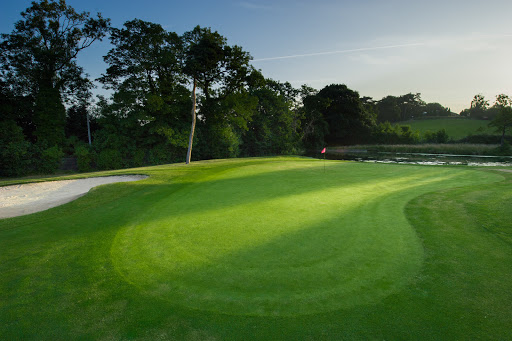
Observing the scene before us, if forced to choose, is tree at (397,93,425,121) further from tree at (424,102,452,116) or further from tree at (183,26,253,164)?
tree at (183,26,253,164)

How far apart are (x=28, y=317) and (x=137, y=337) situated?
1.17 meters

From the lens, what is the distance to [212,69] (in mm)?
23703

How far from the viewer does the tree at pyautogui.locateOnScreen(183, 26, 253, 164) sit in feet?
70.4

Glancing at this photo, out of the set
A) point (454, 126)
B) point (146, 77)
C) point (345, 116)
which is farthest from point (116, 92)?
point (454, 126)

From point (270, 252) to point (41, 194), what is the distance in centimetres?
971

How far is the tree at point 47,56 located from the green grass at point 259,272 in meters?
24.5

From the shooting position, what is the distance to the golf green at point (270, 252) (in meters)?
2.49

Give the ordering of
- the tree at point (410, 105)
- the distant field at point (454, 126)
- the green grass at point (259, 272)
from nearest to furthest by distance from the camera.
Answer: the green grass at point (259, 272), the distant field at point (454, 126), the tree at point (410, 105)

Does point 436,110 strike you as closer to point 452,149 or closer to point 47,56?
point 452,149

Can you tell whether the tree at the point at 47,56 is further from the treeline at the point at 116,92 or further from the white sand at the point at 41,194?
the white sand at the point at 41,194

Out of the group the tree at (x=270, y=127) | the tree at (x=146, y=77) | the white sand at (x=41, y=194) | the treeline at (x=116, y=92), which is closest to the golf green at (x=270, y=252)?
the white sand at (x=41, y=194)

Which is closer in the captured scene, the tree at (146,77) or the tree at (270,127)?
the tree at (146,77)

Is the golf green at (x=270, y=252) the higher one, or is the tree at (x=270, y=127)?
the tree at (x=270, y=127)

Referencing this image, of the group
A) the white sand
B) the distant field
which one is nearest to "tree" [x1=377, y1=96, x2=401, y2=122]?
the distant field
